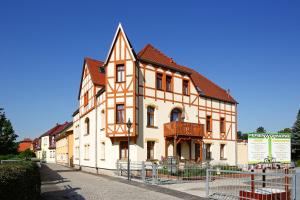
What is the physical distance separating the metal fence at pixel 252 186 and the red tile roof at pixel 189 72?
13.0 meters

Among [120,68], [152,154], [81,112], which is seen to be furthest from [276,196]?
[81,112]

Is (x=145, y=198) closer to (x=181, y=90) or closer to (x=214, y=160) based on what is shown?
(x=181, y=90)

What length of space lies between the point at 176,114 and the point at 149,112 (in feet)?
9.80

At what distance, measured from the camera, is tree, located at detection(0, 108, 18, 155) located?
34844 millimetres

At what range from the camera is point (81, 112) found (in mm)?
35094

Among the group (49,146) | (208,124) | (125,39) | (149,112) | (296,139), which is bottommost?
(49,146)

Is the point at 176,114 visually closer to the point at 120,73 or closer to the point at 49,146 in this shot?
the point at 120,73

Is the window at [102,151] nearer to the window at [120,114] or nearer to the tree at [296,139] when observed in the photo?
the window at [120,114]

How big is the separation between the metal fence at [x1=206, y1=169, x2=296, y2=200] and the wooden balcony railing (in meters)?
9.72

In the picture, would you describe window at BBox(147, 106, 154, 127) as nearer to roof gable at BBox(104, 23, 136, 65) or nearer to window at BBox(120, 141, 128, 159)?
window at BBox(120, 141, 128, 159)

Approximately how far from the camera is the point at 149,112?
24812mm

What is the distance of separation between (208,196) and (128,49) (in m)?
14.0

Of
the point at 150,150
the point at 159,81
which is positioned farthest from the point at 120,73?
the point at 150,150

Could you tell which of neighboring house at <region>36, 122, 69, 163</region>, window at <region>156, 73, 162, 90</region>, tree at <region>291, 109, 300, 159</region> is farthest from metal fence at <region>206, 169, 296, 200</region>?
neighboring house at <region>36, 122, 69, 163</region>
